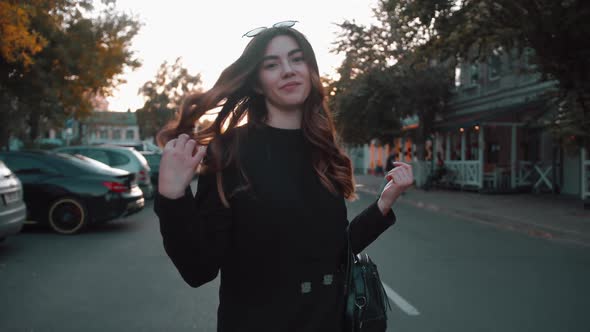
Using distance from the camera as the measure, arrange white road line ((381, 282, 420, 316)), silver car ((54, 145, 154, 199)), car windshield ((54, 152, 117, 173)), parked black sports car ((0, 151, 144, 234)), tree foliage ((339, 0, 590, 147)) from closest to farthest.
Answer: white road line ((381, 282, 420, 316))
parked black sports car ((0, 151, 144, 234))
car windshield ((54, 152, 117, 173))
tree foliage ((339, 0, 590, 147))
silver car ((54, 145, 154, 199))

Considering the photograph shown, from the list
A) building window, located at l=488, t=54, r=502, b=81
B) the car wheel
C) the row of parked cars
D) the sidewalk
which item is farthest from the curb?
building window, located at l=488, t=54, r=502, b=81

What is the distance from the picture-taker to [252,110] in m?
2.02

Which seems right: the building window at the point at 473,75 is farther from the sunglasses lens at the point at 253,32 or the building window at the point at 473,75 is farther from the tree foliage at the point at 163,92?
the tree foliage at the point at 163,92

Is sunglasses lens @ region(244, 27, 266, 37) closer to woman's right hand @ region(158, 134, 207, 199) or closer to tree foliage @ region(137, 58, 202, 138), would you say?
woman's right hand @ region(158, 134, 207, 199)

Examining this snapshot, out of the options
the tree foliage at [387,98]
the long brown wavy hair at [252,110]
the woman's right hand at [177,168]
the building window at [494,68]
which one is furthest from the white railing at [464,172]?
the woman's right hand at [177,168]

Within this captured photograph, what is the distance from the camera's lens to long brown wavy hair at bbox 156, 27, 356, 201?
6.31 ft

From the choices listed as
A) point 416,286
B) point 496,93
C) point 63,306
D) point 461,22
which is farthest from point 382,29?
point 63,306

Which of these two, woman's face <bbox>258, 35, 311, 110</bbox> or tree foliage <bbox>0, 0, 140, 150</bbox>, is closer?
woman's face <bbox>258, 35, 311, 110</bbox>

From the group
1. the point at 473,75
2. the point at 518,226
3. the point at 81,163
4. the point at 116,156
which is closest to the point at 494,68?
the point at 473,75

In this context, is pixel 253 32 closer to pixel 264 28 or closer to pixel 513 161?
pixel 264 28

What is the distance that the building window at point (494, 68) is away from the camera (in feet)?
76.2

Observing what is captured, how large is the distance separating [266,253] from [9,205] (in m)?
6.79

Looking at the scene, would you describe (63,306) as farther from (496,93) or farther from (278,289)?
(496,93)

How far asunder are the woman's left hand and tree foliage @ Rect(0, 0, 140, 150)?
14.4m
